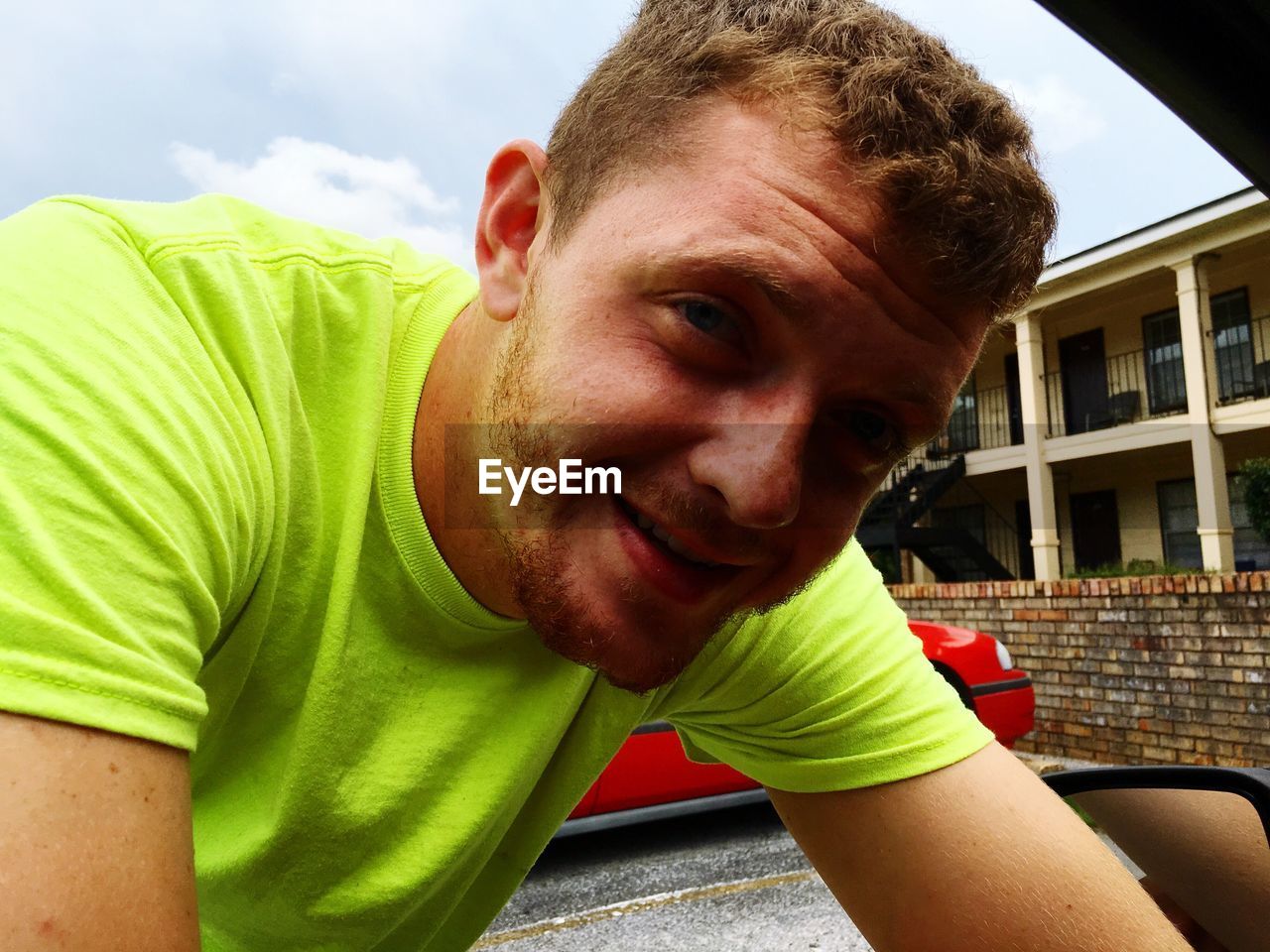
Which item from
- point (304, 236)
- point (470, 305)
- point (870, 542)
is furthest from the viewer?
point (870, 542)

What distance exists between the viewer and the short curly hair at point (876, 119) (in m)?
1.19

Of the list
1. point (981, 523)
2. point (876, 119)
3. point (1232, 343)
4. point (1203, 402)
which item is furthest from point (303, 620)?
point (981, 523)

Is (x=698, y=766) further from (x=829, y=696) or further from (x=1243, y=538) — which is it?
(x=1243, y=538)

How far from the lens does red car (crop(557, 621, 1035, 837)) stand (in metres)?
4.81

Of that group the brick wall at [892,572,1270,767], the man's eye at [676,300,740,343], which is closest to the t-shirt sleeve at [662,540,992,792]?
the man's eye at [676,300,740,343]

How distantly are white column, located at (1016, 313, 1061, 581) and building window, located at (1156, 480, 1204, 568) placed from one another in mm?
1840

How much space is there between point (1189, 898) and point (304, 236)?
164cm

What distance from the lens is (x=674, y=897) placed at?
416cm

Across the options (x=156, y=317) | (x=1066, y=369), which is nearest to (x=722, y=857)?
(x=156, y=317)

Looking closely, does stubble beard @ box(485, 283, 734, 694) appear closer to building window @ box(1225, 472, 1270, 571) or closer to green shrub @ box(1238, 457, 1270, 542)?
green shrub @ box(1238, 457, 1270, 542)

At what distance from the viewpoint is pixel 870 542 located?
1445 centimetres

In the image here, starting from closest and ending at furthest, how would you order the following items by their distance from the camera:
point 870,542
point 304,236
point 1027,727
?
1. point 304,236
2. point 1027,727
3. point 870,542

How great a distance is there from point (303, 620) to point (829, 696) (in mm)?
868

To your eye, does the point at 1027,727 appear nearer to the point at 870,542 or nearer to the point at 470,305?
the point at 470,305
